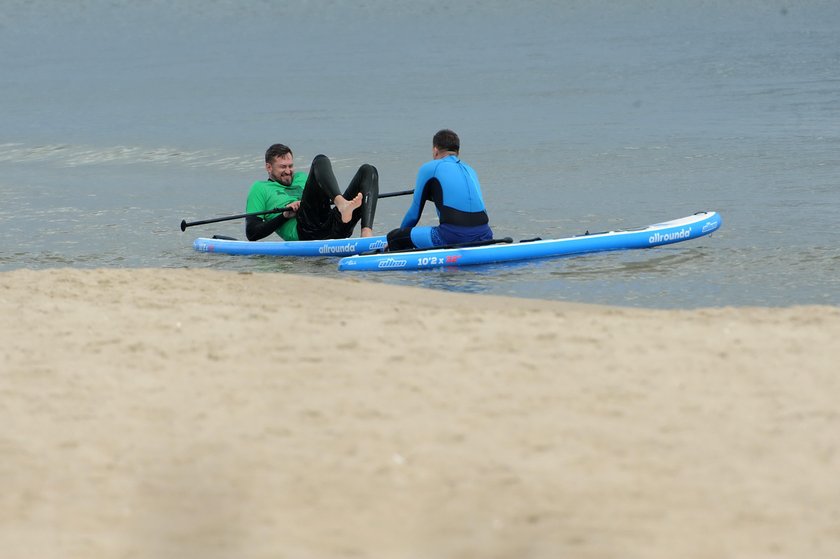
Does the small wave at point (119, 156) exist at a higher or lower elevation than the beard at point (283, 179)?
higher

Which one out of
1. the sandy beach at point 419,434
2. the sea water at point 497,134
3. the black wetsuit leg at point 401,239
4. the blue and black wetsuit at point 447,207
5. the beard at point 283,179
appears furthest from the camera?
the beard at point 283,179

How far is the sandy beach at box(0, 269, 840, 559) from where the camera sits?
4734 millimetres

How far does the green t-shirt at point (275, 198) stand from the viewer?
13.5 metres

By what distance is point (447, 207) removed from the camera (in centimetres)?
1199

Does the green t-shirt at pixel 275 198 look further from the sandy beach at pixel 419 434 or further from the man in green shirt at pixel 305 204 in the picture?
the sandy beach at pixel 419 434

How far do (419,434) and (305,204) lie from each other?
7.92m

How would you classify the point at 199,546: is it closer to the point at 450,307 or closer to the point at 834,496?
the point at 834,496

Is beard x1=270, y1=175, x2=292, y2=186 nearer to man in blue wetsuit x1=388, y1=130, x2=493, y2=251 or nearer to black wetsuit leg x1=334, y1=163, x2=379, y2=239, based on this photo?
black wetsuit leg x1=334, y1=163, x2=379, y2=239

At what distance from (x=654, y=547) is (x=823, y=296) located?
22.1 ft

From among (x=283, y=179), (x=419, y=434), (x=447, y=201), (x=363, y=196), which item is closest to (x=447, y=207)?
(x=447, y=201)

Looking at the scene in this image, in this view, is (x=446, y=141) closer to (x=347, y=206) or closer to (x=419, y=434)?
(x=347, y=206)

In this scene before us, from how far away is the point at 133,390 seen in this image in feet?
21.7

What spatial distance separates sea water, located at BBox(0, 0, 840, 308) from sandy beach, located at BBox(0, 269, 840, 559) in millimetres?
3530

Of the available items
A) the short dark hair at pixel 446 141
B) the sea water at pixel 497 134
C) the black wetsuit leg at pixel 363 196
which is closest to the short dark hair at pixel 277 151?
the black wetsuit leg at pixel 363 196
